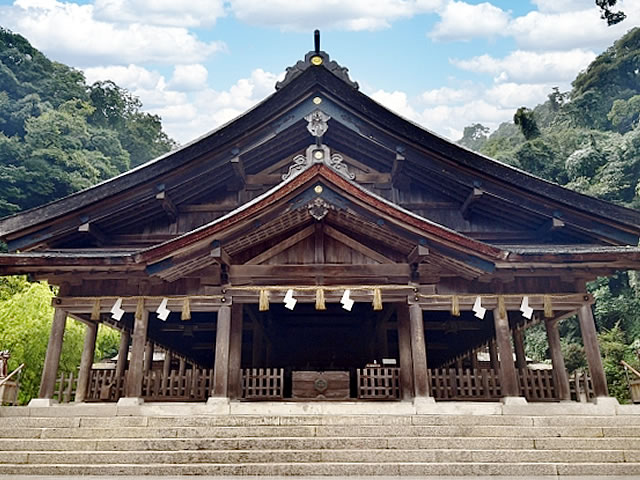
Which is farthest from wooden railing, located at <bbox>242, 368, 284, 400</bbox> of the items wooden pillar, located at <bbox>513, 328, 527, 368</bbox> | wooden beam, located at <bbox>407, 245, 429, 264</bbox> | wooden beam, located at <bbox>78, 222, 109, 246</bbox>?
wooden pillar, located at <bbox>513, 328, 527, 368</bbox>

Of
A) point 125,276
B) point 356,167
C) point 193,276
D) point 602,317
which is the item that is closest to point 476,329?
point 356,167

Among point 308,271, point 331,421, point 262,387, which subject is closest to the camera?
point 331,421

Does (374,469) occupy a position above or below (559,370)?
below

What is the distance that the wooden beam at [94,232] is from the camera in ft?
35.8

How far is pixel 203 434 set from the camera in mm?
7586

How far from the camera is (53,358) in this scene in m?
10.2

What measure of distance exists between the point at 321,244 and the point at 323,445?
168 inches

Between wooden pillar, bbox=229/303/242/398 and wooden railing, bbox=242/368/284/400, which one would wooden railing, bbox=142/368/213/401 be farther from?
wooden railing, bbox=242/368/284/400

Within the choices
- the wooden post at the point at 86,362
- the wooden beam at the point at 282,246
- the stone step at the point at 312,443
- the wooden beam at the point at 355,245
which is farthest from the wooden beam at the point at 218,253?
the wooden post at the point at 86,362

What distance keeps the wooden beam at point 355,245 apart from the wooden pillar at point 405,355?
1.18 metres

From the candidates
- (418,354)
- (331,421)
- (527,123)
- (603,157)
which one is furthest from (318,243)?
(527,123)

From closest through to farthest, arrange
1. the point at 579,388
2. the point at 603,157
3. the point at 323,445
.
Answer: the point at 323,445 → the point at 579,388 → the point at 603,157

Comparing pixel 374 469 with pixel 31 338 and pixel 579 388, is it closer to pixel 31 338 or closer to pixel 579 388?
pixel 579 388

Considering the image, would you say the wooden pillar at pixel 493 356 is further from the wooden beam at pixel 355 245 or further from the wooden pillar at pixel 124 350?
the wooden pillar at pixel 124 350
